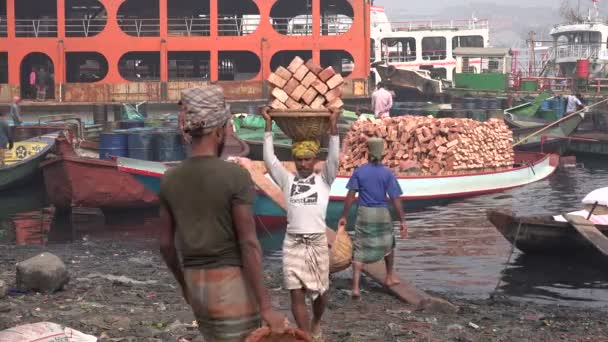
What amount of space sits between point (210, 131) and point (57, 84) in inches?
1116

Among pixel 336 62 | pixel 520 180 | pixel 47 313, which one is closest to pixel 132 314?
pixel 47 313

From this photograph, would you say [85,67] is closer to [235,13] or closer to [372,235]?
[235,13]

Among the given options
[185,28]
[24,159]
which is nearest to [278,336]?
[24,159]

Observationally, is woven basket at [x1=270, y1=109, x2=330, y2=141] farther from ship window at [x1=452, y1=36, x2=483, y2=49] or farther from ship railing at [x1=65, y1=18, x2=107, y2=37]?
ship window at [x1=452, y1=36, x2=483, y2=49]

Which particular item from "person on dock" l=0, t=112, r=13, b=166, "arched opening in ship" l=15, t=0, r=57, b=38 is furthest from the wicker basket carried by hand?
"arched opening in ship" l=15, t=0, r=57, b=38

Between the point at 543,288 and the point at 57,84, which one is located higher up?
the point at 57,84

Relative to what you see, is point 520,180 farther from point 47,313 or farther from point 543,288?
point 47,313

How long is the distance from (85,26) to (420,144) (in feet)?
71.7

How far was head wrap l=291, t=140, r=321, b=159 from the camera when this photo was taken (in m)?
6.57

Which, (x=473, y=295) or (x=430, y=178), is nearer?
(x=473, y=295)

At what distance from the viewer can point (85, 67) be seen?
123 ft

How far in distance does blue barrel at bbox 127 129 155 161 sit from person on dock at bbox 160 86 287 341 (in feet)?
45.8

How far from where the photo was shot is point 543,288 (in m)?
10.8

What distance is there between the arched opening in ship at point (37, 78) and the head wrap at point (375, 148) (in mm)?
25096
